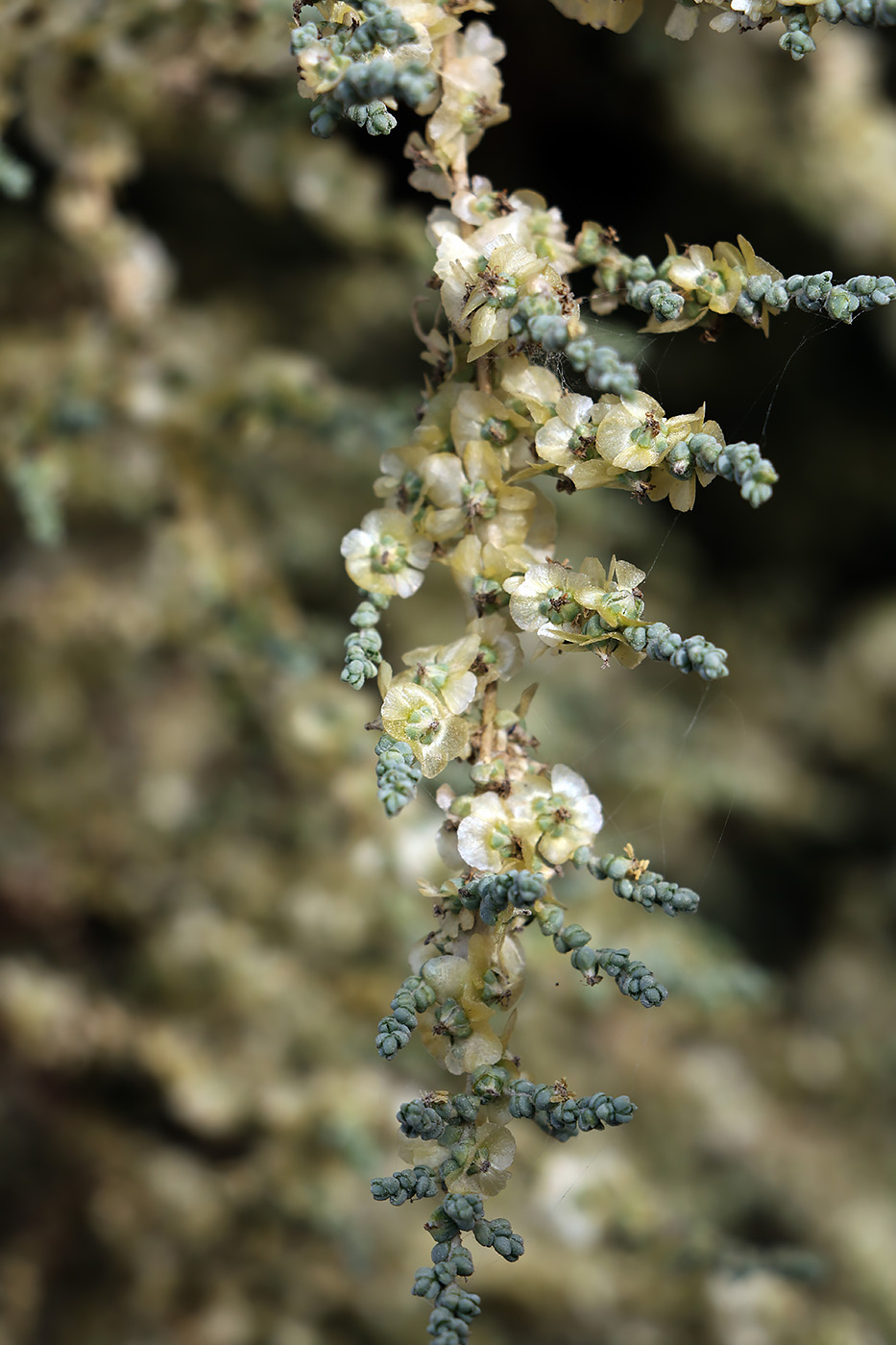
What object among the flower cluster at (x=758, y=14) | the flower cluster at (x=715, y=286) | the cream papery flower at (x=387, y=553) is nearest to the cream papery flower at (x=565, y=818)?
the cream papery flower at (x=387, y=553)

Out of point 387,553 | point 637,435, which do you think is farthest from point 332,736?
point 637,435

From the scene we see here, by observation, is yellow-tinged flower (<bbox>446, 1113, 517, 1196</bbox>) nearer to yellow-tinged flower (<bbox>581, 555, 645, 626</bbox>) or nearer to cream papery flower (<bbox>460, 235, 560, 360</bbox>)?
yellow-tinged flower (<bbox>581, 555, 645, 626</bbox>)

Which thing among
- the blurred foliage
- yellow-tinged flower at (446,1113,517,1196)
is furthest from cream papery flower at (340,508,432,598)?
the blurred foliage

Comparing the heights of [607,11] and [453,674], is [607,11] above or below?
above

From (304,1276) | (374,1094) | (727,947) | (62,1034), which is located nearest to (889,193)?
(727,947)

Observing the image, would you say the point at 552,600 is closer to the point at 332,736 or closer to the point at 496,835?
the point at 496,835

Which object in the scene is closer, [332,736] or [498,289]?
[498,289]

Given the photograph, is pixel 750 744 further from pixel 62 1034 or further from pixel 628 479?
pixel 628 479
